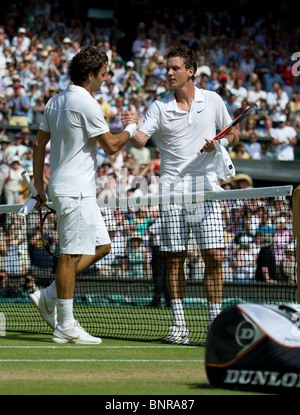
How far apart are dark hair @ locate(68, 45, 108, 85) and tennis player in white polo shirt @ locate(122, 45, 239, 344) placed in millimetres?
831

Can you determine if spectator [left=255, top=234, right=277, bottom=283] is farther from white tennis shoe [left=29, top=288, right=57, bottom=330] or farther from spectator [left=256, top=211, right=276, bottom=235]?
white tennis shoe [left=29, top=288, right=57, bottom=330]

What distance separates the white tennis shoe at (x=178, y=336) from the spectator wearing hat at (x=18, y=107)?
12260 mm

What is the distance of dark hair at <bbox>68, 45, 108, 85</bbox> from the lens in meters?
7.01

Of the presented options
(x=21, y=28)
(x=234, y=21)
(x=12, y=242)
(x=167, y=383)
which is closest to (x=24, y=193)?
(x=12, y=242)

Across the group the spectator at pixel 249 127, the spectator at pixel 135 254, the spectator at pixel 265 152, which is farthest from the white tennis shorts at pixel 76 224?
the spectator at pixel 249 127

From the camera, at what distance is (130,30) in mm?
27359

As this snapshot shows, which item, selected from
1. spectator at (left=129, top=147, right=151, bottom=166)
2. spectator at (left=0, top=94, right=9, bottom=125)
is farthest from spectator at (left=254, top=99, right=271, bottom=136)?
spectator at (left=0, top=94, right=9, bottom=125)

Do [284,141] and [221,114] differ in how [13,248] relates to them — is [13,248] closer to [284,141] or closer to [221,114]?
[221,114]

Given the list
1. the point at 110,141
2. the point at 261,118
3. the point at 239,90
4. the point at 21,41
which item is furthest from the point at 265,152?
the point at 110,141

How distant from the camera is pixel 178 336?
24.3 feet

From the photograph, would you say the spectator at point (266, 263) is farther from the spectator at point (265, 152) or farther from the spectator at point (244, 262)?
the spectator at point (265, 152)

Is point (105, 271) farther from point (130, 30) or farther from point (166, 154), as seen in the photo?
point (130, 30)

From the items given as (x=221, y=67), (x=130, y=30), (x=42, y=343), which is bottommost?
(x=42, y=343)
